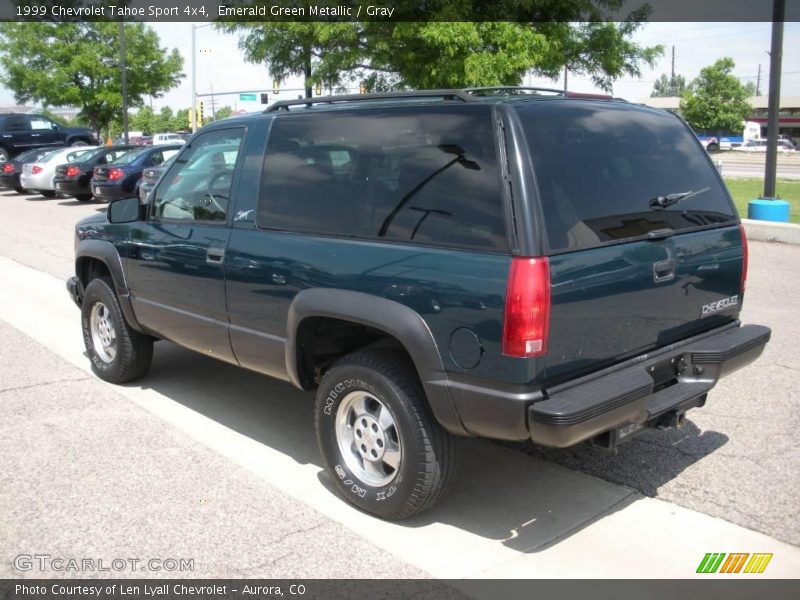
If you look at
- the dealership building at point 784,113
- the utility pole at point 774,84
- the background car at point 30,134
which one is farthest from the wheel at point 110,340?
the dealership building at point 784,113

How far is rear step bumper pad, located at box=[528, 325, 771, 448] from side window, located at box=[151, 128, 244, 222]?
92.9 inches

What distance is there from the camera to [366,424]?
3873mm

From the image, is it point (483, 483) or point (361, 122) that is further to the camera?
point (483, 483)

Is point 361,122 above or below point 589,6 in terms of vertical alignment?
below

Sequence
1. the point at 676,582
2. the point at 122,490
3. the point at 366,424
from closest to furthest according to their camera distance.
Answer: the point at 676,582 → the point at 366,424 → the point at 122,490

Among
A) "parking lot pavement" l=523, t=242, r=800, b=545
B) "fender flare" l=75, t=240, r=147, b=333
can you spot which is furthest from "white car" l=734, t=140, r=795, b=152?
"fender flare" l=75, t=240, r=147, b=333

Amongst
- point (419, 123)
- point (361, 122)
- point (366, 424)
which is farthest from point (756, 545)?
point (361, 122)

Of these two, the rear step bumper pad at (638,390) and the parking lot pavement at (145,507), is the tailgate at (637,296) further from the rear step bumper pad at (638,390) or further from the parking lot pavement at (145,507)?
the parking lot pavement at (145,507)

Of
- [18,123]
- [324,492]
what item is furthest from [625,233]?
[18,123]

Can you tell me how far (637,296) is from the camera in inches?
141

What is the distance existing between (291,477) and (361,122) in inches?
77.0

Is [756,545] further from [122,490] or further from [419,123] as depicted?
[122,490]

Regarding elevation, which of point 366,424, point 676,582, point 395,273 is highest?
point 395,273

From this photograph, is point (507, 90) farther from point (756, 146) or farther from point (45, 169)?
point (756, 146)
